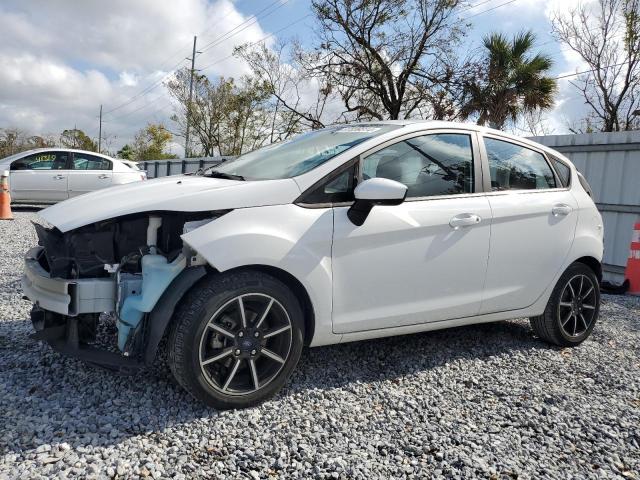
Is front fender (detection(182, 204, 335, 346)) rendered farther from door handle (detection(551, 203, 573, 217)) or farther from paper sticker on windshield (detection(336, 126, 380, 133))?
door handle (detection(551, 203, 573, 217))

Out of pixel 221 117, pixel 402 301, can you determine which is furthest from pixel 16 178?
pixel 221 117

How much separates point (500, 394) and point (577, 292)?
4.57 feet

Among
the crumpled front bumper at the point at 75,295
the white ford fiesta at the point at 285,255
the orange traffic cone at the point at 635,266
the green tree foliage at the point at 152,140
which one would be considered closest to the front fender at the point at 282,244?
the white ford fiesta at the point at 285,255

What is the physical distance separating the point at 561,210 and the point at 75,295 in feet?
10.6

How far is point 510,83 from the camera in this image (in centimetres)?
1608

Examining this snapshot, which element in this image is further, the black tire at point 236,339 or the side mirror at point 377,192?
the side mirror at point 377,192

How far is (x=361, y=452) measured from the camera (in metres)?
2.48

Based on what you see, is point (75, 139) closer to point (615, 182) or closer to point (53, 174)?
point (53, 174)

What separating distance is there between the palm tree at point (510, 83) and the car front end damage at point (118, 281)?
586 inches

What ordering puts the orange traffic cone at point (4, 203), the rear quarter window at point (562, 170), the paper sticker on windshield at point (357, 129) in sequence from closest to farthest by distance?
the paper sticker on windshield at point (357, 129), the rear quarter window at point (562, 170), the orange traffic cone at point (4, 203)

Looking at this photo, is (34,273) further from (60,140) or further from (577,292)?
(60,140)

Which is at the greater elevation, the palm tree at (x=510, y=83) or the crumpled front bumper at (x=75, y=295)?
the palm tree at (x=510, y=83)

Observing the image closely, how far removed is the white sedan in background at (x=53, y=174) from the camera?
38.9 feet

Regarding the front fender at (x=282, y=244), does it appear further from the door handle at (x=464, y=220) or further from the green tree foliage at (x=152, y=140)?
the green tree foliage at (x=152, y=140)
